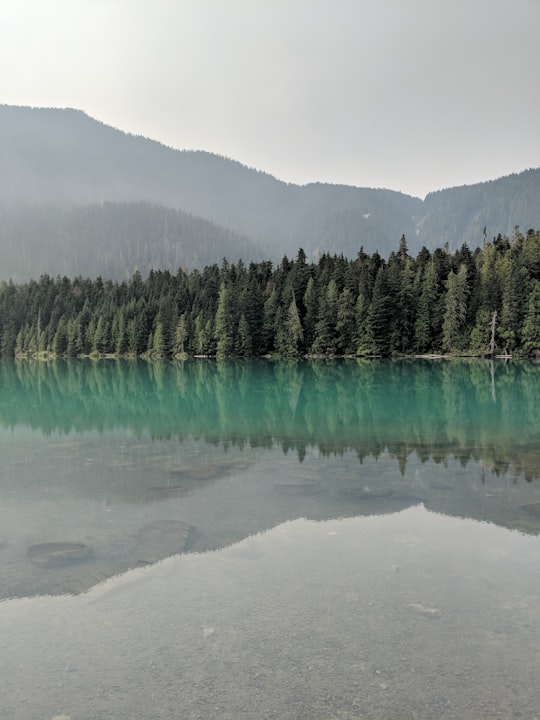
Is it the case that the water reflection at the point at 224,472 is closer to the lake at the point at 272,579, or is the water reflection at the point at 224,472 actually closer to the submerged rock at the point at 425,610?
the lake at the point at 272,579

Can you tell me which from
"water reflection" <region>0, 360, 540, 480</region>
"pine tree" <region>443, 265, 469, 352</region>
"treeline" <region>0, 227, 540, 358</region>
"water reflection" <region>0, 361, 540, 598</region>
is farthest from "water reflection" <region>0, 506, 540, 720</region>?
"pine tree" <region>443, 265, 469, 352</region>

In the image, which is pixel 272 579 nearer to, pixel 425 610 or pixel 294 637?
pixel 294 637

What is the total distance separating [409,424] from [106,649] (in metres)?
22.6

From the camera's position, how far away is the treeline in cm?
9438

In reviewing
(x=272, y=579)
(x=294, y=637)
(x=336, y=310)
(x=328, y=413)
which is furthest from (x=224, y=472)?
(x=336, y=310)

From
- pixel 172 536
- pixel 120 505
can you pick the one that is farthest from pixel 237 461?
pixel 172 536

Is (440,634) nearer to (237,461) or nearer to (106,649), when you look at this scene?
(106,649)

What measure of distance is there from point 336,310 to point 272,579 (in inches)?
3779

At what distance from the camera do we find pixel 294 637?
28.6ft

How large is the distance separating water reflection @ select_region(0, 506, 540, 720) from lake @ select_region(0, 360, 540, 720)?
34 mm

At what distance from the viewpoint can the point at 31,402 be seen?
44.1 meters

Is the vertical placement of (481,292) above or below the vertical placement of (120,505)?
above

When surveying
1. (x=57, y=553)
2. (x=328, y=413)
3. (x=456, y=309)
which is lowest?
(x=328, y=413)

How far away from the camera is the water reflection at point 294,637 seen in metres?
7.24
